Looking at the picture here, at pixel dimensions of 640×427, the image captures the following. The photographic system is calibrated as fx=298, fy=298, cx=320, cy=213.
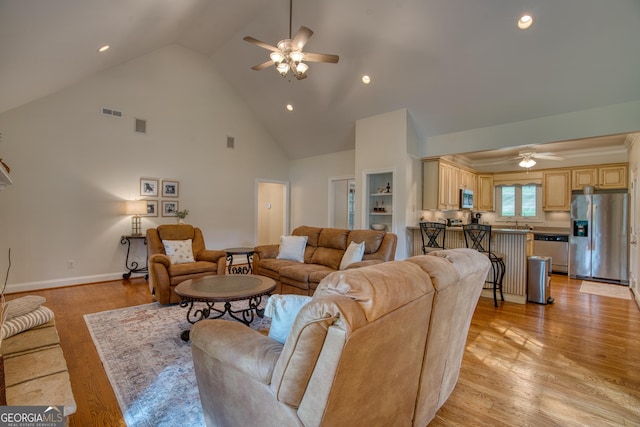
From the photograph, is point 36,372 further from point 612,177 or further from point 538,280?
point 612,177

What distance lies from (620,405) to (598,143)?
5558 millimetres

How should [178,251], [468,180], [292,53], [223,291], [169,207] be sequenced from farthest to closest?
[468,180], [169,207], [178,251], [292,53], [223,291]

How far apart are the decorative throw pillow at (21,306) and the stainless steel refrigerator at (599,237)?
8.38 meters

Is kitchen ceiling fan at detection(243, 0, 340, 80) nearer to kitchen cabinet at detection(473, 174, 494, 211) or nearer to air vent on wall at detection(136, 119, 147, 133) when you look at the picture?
air vent on wall at detection(136, 119, 147, 133)

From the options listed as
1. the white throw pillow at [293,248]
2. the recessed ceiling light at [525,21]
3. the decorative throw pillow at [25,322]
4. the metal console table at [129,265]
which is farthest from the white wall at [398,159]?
the decorative throw pillow at [25,322]

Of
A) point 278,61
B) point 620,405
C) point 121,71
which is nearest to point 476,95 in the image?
point 278,61

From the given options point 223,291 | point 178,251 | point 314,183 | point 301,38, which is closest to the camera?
point 223,291

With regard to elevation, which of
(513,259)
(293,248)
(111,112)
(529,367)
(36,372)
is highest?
(111,112)

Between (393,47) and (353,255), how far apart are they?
10.00 feet

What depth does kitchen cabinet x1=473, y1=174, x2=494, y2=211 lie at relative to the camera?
764cm

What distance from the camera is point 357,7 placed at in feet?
13.3

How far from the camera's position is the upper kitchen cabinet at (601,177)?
581 cm

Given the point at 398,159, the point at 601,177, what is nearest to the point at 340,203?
the point at 398,159

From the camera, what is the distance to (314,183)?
7578mm
